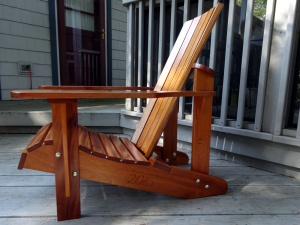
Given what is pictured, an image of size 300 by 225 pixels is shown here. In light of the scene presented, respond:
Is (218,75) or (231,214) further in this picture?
(218,75)

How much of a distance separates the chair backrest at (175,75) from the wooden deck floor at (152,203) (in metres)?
0.28

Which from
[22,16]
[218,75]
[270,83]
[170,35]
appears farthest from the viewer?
[22,16]

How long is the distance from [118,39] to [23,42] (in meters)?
1.70

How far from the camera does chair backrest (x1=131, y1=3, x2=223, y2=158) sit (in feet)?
4.07

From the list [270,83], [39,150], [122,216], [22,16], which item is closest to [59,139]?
[39,150]

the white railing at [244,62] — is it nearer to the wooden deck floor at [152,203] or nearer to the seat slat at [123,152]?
the wooden deck floor at [152,203]

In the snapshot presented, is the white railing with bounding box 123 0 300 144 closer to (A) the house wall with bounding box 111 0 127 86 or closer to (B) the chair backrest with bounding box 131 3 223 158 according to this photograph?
(B) the chair backrest with bounding box 131 3 223 158

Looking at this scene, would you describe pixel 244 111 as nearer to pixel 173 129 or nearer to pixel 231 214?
pixel 173 129

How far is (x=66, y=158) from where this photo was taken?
3.24ft

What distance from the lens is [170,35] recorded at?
2.08 meters

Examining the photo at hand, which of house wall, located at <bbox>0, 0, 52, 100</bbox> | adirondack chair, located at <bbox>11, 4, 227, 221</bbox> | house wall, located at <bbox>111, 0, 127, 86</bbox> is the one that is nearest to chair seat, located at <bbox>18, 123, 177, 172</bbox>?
adirondack chair, located at <bbox>11, 4, 227, 221</bbox>

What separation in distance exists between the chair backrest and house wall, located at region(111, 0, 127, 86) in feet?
10.6

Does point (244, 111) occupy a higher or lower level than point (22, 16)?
lower

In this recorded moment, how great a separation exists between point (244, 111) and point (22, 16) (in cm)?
346
